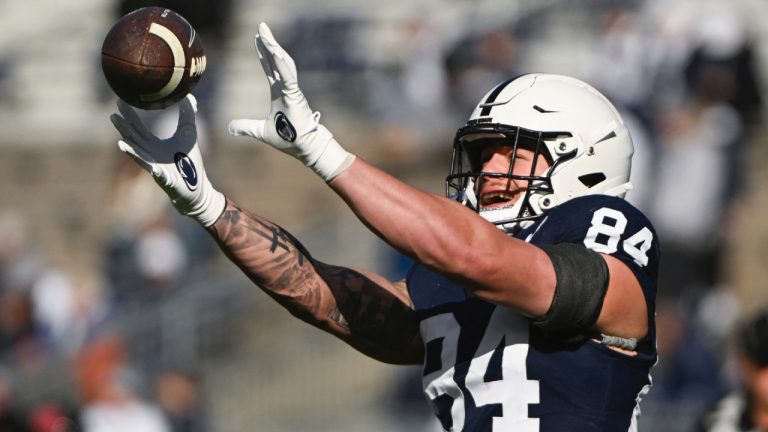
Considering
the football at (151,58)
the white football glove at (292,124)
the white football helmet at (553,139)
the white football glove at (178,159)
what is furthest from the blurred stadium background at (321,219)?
the white football glove at (292,124)

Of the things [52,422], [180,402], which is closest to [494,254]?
[52,422]

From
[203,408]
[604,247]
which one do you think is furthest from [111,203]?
[604,247]

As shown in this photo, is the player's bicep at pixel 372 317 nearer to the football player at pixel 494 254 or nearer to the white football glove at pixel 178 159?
the football player at pixel 494 254

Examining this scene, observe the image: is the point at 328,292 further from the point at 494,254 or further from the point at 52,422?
the point at 52,422

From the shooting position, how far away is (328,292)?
4.22 metres

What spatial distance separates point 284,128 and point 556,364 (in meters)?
0.95

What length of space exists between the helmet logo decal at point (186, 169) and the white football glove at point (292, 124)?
0.37 m

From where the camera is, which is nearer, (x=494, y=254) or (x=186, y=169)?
(x=494, y=254)

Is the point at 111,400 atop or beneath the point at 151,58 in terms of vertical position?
beneath

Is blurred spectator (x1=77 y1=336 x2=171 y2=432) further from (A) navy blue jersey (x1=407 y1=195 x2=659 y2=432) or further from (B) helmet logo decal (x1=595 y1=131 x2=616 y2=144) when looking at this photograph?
(B) helmet logo decal (x1=595 y1=131 x2=616 y2=144)

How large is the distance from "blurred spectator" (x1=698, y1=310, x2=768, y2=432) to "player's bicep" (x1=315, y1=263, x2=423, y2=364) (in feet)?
4.54

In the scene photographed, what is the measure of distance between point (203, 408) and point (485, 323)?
16.2 feet

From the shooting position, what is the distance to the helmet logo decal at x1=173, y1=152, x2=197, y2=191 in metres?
3.84

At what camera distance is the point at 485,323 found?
3.86 meters
